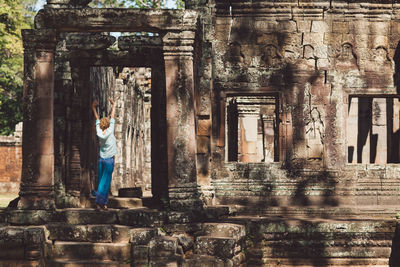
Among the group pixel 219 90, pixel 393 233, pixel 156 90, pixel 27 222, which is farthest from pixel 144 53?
pixel 393 233

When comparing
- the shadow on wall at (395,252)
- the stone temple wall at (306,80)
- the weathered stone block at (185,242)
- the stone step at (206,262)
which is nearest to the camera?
the stone step at (206,262)

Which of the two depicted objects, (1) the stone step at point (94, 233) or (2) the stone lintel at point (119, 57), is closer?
(1) the stone step at point (94, 233)

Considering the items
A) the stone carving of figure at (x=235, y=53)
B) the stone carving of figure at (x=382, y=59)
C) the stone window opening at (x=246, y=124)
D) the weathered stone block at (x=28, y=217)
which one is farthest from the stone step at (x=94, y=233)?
the stone window opening at (x=246, y=124)

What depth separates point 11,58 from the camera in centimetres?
2772

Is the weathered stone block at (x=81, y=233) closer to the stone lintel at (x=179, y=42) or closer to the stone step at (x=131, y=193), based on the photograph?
the stone lintel at (x=179, y=42)

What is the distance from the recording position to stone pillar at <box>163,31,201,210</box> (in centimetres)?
849

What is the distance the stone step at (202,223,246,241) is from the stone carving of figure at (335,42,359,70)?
192 inches

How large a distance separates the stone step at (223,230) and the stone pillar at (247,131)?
10.8 m

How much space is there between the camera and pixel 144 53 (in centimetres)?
1070

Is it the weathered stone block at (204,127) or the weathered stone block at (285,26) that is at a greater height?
the weathered stone block at (285,26)

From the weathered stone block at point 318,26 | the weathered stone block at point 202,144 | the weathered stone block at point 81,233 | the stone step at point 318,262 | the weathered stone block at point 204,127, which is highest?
the weathered stone block at point 318,26

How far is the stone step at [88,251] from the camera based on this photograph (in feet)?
24.8

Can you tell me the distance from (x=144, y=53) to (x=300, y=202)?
408 centimetres

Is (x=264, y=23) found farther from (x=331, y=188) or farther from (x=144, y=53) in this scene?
(x=331, y=188)
